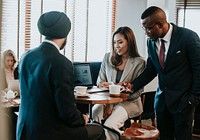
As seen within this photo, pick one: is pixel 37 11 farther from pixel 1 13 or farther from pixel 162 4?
pixel 1 13

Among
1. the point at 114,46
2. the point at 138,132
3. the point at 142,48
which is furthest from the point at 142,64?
the point at 142,48

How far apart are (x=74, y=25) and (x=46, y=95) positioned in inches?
111

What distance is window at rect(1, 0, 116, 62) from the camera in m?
3.89

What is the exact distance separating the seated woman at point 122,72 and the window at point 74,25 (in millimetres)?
1391

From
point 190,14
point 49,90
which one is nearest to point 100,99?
point 49,90

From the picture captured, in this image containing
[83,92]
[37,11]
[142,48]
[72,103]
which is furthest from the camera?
[142,48]

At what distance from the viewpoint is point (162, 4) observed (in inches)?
172

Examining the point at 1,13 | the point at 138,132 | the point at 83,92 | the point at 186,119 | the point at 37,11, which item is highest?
the point at 37,11

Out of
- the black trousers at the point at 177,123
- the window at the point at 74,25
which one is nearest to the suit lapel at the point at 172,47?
the black trousers at the point at 177,123

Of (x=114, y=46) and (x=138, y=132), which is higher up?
(x=114, y=46)

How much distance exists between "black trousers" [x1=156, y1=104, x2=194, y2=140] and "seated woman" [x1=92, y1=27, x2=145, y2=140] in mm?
387

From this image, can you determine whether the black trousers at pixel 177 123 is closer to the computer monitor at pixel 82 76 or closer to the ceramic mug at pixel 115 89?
the ceramic mug at pixel 115 89

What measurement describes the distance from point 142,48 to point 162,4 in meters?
0.86

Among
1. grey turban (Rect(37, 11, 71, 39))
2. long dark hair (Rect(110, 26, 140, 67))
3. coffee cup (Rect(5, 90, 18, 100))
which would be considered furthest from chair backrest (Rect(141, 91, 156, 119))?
grey turban (Rect(37, 11, 71, 39))
